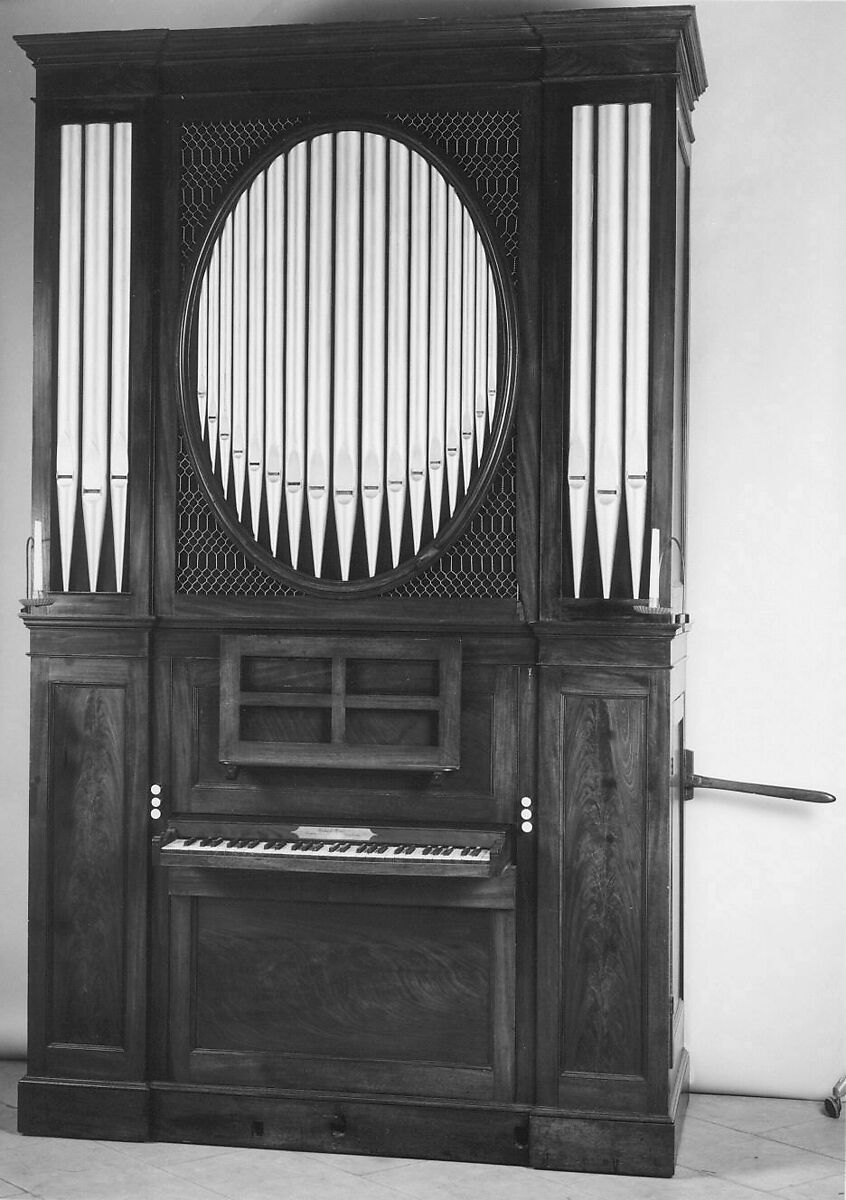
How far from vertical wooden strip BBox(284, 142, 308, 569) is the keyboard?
0.96 metres

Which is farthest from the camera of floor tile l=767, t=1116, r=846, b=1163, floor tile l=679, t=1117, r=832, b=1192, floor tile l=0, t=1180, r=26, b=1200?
floor tile l=767, t=1116, r=846, b=1163

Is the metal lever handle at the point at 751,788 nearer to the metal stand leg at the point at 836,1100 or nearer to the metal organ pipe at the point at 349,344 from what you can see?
the metal stand leg at the point at 836,1100

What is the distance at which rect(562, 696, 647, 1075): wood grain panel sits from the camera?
450cm

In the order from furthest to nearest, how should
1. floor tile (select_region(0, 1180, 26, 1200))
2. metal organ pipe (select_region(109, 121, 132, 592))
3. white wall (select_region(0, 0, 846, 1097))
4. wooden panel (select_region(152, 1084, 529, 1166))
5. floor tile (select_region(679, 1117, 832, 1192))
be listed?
white wall (select_region(0, 0, 846, 1097))
metal organ pipe (select_region(109, 121, 132, 592))
wooden panel (select_region(152, 1084, 529, 1166))
floor tile (select_region(679, 1117, 832, 1192))
floor tile (select_region(0, 1180, 26, 1200))

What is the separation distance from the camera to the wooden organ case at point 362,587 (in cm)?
450

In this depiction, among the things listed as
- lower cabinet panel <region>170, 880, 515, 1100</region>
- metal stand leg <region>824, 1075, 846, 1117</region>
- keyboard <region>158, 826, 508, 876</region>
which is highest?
keyboard <region>158, 826, 508, 876</region>

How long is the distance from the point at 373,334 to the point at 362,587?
2.51 feet

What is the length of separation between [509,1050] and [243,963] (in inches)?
33.7

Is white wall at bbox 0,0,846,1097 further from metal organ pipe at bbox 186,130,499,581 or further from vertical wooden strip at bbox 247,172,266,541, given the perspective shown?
vertical wooden strip at bbox 247,172,266,541

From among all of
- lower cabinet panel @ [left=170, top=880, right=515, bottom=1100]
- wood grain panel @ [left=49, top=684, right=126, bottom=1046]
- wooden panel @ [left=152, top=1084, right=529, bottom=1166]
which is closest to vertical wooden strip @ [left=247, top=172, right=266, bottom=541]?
wood grain panel @ [left=49, top=684, right=126, bottom=1046]

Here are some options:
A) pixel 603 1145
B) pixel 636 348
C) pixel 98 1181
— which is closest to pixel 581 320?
pixel 636 348

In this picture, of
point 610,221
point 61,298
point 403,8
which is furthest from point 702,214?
point 61,298

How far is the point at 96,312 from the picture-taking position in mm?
4777

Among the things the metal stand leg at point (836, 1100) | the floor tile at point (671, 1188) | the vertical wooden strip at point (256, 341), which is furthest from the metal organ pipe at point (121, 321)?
the metal stand leg at point (836, 1100)
